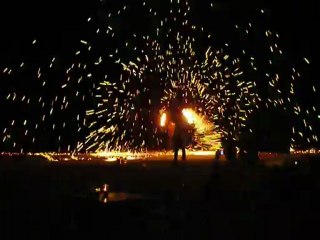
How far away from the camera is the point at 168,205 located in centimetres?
1227

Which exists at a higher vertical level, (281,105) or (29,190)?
(281,105)

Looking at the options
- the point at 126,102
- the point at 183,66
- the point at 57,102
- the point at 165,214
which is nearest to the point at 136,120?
the point at 126,102

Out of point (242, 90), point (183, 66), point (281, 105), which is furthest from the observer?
point (281, 105)

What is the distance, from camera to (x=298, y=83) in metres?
44.4

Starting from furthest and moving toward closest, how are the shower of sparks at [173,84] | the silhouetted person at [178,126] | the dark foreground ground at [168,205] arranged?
the shower of sparks at [173,84] → the silhouetted person at [178,126] → the dark foreground ground at [168,205]

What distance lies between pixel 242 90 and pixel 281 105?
27.7ft

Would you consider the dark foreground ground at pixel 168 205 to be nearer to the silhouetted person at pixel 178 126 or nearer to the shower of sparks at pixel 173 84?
the silhouetted person at pixel 178 126

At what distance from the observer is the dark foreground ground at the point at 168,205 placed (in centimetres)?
1070

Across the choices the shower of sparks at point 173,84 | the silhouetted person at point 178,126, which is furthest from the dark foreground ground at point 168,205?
the shower of sparks at point 173,84

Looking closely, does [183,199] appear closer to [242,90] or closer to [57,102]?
[242,90]

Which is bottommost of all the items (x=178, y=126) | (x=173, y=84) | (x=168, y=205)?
(x=168, y=205)

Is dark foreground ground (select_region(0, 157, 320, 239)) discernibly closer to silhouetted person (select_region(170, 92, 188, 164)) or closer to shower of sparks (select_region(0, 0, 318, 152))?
silhouetted person (select_region(170, 92, 188, 164))

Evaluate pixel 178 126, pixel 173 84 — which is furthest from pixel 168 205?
pixel 173 84

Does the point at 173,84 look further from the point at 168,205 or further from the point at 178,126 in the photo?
the point at 168,205
